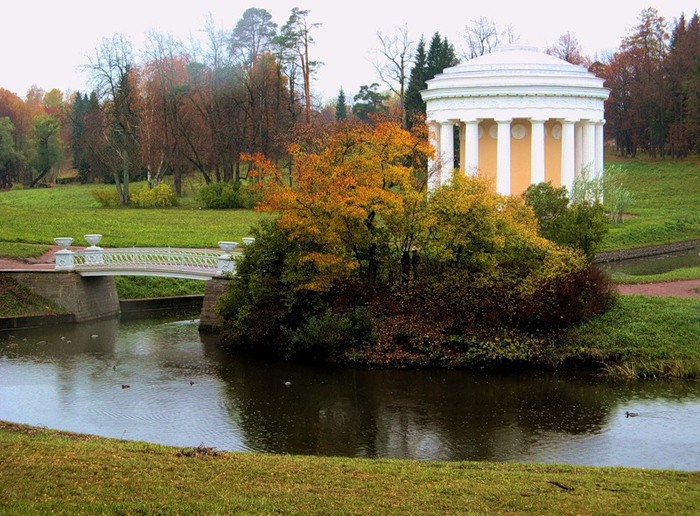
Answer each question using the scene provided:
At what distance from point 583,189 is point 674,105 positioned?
36.4 m

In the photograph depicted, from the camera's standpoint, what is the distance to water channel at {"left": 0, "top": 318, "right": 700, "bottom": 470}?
20016 mm

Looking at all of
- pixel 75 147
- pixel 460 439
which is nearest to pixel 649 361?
pixel 460 439

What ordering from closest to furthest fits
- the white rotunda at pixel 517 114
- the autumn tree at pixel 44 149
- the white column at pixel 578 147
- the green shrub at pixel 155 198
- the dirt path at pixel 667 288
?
the dirt path at pixel 667 288 < the white rotunda at pixel 517 114 < the white column at pixel 578 147 < the green shrub at pixel 155 198 < the autumn tree at pixel 44 149

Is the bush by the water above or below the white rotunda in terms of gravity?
below

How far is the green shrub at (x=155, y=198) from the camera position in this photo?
6244cm

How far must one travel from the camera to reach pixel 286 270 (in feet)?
99.2

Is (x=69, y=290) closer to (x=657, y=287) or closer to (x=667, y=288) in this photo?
(x=657, y=287)

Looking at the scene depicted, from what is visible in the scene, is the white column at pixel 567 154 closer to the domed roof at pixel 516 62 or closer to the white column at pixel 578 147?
the white column at pixel 578 147

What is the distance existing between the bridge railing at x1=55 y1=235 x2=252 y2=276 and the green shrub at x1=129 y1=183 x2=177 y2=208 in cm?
2535

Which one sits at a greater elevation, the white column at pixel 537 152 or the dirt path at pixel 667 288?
the white column at pixel 537 152

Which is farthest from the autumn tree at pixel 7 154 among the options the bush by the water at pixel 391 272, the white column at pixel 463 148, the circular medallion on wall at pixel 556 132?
the bush by the water at pixel 391 272

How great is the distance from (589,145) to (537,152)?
13.5 feet

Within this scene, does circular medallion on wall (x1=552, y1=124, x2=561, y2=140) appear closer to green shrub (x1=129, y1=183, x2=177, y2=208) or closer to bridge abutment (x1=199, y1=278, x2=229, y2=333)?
bridge abutment (x1=199, y1=278, x2=229, y2=333)

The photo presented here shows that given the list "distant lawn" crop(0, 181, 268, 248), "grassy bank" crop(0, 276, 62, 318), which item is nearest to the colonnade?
"distant lawn" crop(0, 181, 268, 248)
